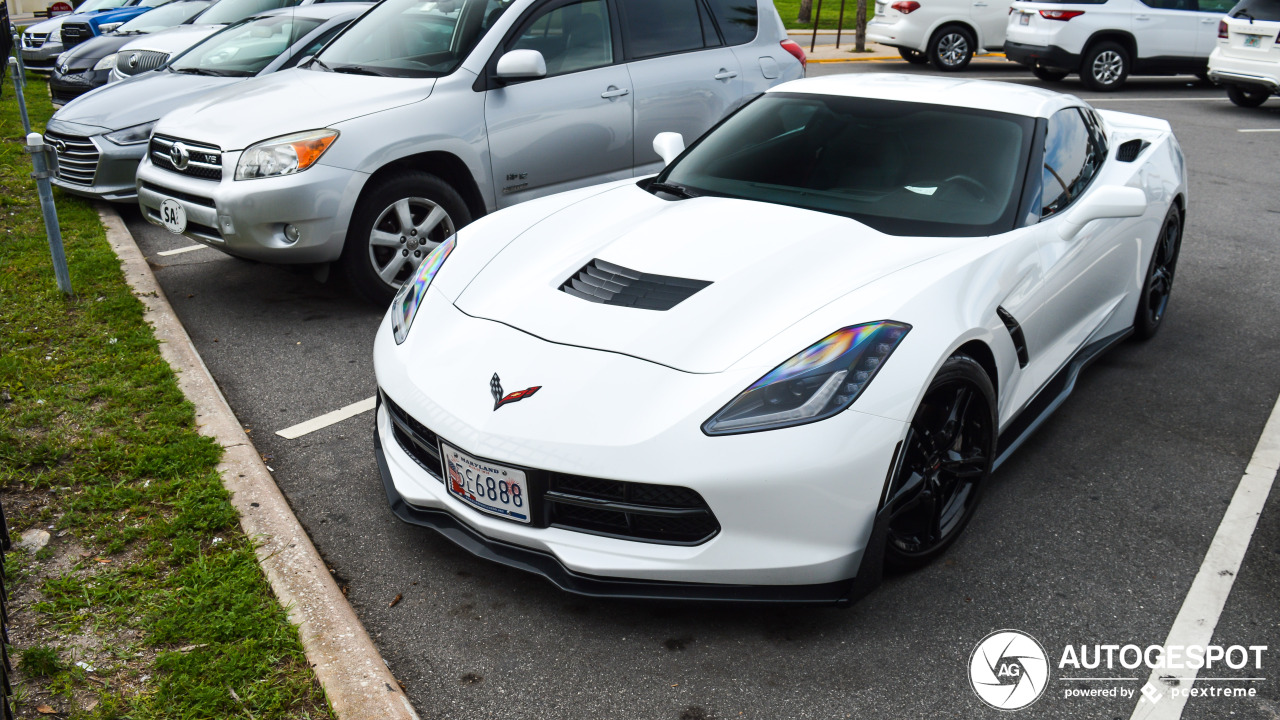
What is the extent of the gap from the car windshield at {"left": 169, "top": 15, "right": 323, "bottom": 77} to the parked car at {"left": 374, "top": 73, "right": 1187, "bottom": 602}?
4.70 m

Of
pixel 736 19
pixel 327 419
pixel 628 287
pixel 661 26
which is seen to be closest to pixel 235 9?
pixel 661 26

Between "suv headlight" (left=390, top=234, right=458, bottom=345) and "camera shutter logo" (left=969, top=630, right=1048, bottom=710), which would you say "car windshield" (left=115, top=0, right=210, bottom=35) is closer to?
"suv headlight" (left=390, top=234, right=458, bottom=345)

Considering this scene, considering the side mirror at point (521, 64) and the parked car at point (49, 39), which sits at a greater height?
the side mirror at point (521, 64)

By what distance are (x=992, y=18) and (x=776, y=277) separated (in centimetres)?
1489

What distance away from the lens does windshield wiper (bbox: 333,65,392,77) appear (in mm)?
5781

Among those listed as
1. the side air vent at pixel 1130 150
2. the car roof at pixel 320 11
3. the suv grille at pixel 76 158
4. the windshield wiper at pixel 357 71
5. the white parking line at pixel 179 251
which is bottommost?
the white parking line at pixel 179 251

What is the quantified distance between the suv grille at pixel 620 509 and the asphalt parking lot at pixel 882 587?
1.13 feet

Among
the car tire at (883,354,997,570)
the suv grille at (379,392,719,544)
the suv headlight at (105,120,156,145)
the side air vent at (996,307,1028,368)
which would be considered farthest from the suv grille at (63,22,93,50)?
the car tire at (883,354,997,570)

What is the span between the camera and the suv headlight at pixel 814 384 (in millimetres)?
2641

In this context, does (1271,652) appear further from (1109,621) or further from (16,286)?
(16,286)

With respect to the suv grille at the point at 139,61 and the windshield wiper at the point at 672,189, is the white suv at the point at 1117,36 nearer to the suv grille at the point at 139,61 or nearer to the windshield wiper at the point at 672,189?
the suv grille at the point at 139,61

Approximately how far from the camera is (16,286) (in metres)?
5.54

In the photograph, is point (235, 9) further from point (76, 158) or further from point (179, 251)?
point (179, 251)

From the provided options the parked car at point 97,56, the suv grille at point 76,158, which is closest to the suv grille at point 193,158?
the suv grille at point 76,158
